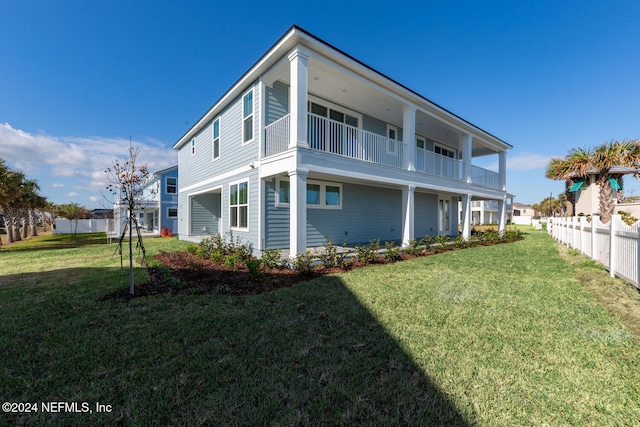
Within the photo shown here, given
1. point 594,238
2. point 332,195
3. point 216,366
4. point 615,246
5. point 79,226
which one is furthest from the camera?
point 79,226

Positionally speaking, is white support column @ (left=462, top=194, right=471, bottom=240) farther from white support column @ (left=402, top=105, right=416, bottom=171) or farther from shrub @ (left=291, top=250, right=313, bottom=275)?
shrub @ (left=291, top=250, right=313, bottom=275)

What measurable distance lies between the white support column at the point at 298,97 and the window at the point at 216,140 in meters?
6.35

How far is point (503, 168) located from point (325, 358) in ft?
63.7

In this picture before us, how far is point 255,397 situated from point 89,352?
2.14m

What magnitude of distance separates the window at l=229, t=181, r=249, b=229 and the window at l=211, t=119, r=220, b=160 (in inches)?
101

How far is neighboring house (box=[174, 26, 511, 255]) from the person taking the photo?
7492mm

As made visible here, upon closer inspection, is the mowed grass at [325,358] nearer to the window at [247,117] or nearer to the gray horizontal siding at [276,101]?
the gray horizontal siding at [276,101]

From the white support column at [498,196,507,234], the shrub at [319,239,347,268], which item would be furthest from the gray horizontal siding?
the white support column at [498,196,507,234]

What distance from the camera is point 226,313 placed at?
4191mm

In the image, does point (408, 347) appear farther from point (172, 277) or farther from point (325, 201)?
point (325, 201)

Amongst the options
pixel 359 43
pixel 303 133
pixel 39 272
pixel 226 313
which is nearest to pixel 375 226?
pixel 303 133

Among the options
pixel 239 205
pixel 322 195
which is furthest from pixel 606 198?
pixel 239 205

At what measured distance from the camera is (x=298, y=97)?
7.22m

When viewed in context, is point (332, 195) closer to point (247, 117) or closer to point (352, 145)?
point (352, 145)
